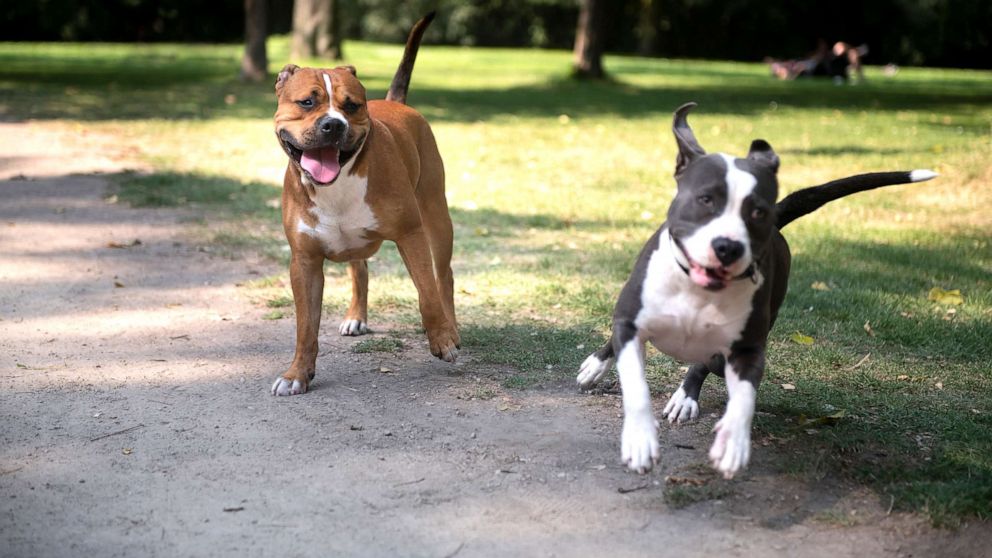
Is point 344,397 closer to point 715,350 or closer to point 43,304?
point 715,350

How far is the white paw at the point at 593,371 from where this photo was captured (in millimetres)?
4910

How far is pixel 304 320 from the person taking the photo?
17.1 ft

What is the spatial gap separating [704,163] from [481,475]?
146cm

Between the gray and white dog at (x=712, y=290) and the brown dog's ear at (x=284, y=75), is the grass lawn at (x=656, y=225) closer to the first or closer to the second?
the gray and white dog at (x=712, y=290)

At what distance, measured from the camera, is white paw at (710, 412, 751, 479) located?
372 cm

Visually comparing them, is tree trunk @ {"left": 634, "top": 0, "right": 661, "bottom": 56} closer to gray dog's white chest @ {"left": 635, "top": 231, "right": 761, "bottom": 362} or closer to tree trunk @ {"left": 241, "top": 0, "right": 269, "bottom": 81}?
tree trunk @ {"left": 241, "top": 0, "right": 269, "bottom": 81}

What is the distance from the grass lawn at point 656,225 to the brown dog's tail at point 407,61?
1.36m

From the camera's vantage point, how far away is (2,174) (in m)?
11.1

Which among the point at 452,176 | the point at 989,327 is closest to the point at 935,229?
the point at 989,327

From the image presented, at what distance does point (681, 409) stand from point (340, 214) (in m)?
1.83

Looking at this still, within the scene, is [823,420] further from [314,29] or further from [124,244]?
[314,29]

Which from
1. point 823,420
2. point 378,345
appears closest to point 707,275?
point 823,420

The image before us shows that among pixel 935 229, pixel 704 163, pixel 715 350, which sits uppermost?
pixel 704 163

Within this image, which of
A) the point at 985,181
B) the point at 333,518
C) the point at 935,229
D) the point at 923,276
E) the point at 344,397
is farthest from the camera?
the point at 985,181
